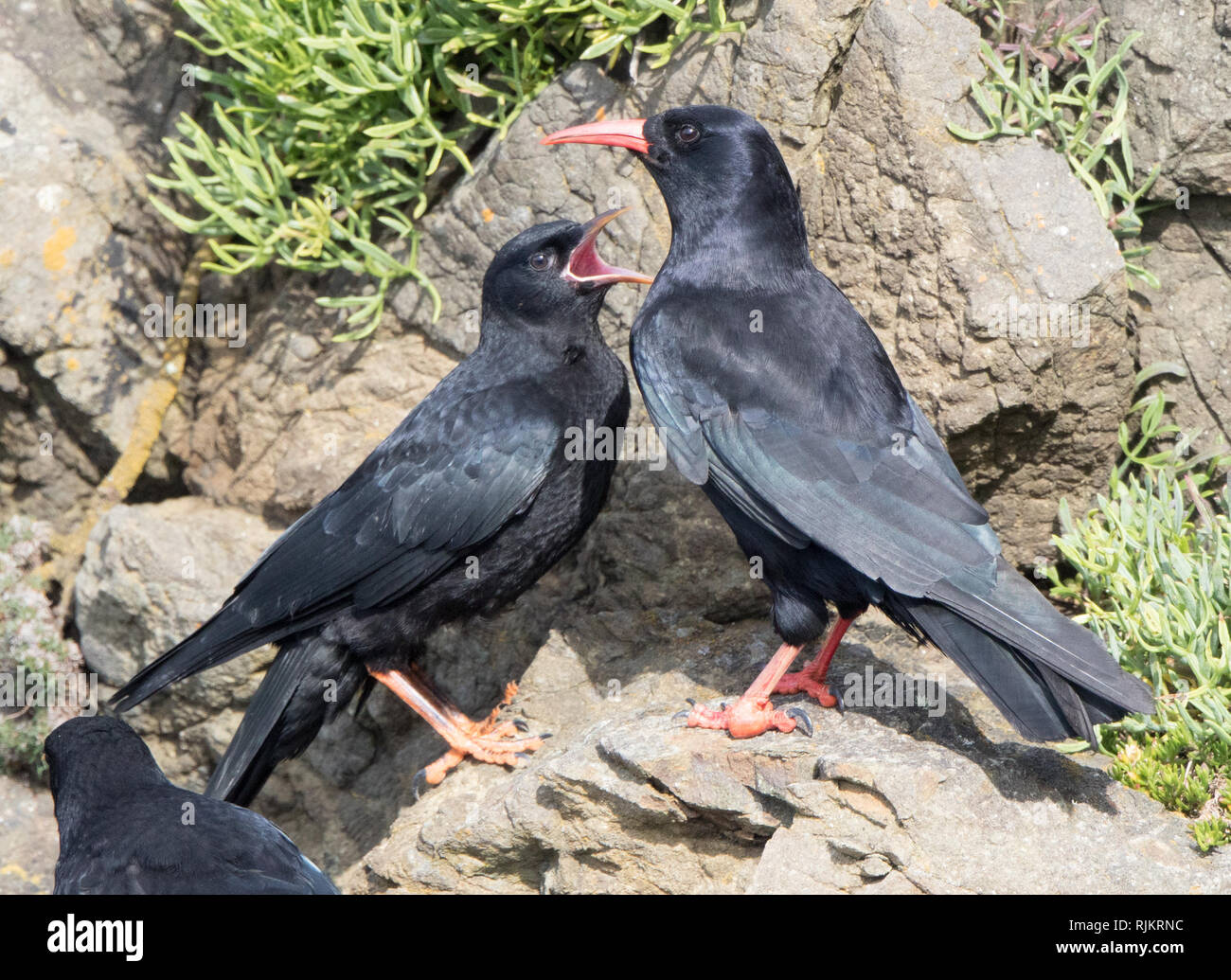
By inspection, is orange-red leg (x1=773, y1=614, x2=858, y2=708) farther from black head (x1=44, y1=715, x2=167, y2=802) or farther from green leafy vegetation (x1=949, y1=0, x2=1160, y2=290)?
black head (x1=44, y1=715, x2=167, y2=802)

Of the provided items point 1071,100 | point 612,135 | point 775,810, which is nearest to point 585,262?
point 612,135

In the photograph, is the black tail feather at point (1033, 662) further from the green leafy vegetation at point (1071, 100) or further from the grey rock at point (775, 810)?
the green leafy vegetation at point (1071, 100)

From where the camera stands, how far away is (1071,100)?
17.5 ft

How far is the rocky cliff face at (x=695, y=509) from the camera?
160 inches

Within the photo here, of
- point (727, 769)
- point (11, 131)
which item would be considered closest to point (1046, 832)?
point (727, 769)

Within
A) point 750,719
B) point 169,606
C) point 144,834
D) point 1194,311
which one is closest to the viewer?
point 144,834

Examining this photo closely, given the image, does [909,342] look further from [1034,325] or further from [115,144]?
[115,144]

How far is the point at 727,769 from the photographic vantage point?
167 inches

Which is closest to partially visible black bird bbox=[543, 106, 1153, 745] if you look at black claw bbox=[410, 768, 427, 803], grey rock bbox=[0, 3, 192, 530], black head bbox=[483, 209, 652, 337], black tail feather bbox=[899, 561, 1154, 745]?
black tail feather bbox=[899, 561, 1154, 745]

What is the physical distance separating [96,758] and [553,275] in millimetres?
2392

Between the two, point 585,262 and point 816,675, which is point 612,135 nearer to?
point 585,262

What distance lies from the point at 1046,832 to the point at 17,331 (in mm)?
5032

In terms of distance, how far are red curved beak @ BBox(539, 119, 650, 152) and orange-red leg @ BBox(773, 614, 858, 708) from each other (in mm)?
1886

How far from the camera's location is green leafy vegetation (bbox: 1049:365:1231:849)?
407cm
